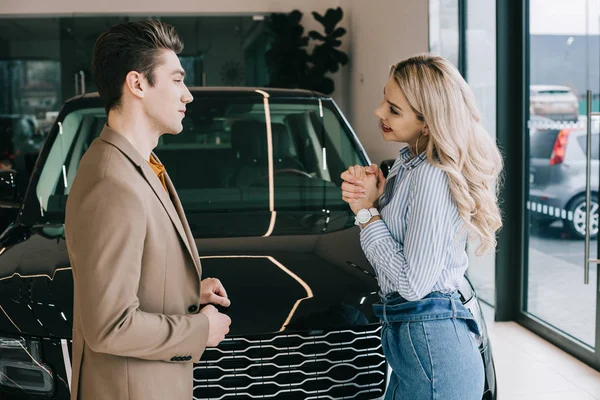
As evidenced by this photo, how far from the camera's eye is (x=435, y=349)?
1.64 meters

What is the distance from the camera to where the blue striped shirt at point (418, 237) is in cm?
160

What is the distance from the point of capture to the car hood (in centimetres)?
199

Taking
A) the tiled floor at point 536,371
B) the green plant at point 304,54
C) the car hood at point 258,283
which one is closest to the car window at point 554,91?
the tiled floor at point 536,371

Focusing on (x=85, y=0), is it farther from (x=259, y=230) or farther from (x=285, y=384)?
(x=285, y=384)

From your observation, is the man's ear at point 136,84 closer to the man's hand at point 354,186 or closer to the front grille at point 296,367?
the man's hand at point 354,186

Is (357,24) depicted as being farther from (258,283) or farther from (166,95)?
(166,95)

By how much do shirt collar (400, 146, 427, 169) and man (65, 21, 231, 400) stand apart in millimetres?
531

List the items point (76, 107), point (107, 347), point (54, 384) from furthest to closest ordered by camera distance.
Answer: point (76, 107) → point (54, 384) → point (107, 347)

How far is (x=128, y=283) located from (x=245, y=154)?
185cm

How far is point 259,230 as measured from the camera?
2541 millimetres

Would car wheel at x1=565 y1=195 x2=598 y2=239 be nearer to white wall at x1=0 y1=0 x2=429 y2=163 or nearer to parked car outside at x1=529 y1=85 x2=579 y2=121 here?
parked car outside at x1=529 y1=85 x2=579 y2=121

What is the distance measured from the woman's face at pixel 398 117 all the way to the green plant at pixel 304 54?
707 cm

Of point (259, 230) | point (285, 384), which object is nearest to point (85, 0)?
point (259, 230)

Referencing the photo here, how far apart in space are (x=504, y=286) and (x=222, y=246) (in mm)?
2903
